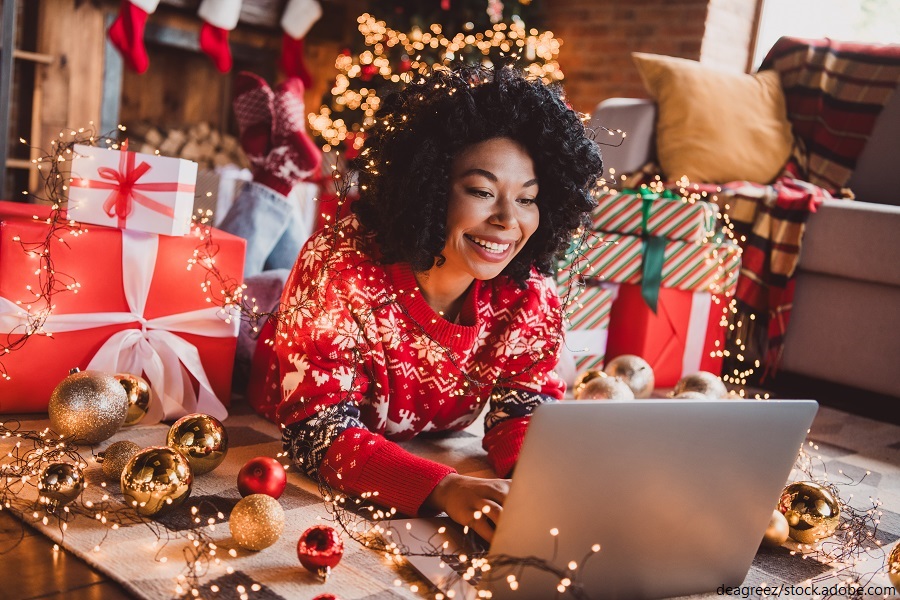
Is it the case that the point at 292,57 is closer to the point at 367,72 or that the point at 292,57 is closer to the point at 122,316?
the point at 367,72

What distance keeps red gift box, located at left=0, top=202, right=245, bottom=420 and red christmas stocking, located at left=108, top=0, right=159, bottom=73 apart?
1897 millimetres

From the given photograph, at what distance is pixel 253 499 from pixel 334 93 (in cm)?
327

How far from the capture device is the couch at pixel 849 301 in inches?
84.0

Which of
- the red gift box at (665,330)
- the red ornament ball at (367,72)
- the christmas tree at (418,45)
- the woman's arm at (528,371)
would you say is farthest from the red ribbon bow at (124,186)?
the red ornament ball at (367,72)

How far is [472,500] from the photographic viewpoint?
1.06 meters

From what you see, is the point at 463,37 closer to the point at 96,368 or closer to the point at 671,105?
the point at 671,105

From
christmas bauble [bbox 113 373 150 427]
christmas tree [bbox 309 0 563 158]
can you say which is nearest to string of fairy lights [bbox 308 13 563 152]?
christmas tree [bbox 309 0 563 158]

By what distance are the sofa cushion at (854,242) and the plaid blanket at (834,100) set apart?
0.55m

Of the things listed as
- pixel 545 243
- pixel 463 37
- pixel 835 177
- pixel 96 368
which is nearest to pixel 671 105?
pixel 835 177

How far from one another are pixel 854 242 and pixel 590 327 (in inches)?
28.0

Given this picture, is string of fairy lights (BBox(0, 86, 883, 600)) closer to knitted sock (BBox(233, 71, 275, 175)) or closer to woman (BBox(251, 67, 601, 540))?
woman (BBox(251, 67, 601, 540))

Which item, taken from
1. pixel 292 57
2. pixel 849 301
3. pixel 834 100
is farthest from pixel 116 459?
pixel 292 57

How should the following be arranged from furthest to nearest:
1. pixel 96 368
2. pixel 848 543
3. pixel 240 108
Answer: pixel 240 108, pixel 96 368, pixel 848 543

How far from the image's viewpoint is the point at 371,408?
1404mm
